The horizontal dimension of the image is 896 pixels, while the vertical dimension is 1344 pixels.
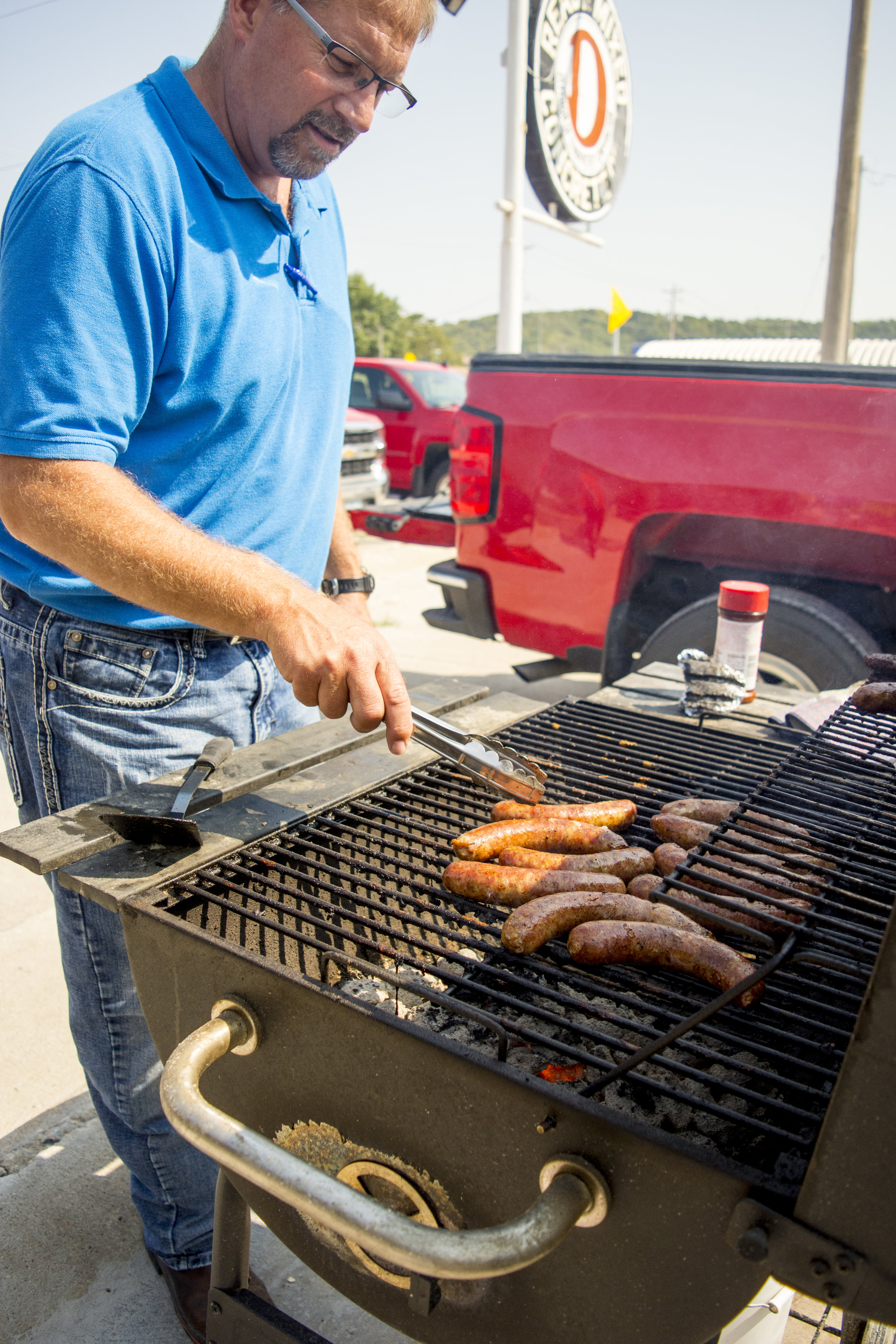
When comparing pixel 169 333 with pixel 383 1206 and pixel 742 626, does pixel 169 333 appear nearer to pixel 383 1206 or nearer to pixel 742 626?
pixel 383 1206

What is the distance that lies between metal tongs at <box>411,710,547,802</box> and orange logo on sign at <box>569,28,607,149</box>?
9.26 metres

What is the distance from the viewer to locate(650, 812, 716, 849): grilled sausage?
1.81m

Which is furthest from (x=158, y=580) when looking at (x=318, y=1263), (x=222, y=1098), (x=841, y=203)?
(x=841, y=203)

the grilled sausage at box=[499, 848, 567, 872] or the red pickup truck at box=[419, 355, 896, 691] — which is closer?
the grilled sausage at box=[499, 848, 567, 872]

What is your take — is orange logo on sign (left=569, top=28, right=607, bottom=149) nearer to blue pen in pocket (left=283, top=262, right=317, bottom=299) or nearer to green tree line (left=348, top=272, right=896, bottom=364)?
blue pen in pocket (left=283, top=262, right=317, bottom=299)

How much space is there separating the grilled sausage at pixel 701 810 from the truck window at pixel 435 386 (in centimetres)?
1299

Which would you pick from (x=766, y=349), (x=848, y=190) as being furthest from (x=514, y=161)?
(x=848, y=190)

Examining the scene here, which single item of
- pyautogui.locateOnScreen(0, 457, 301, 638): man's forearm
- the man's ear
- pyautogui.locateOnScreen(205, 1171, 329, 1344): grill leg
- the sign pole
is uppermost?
the sign pole

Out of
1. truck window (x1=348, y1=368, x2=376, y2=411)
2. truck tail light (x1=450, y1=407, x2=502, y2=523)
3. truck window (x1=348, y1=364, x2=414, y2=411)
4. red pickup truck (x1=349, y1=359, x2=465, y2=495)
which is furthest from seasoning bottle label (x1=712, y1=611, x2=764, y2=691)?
truck window (x1=348, y1=368, x2=376, y2=411)

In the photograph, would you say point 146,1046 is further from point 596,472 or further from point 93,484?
point 596,472

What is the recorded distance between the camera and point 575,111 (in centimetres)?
913

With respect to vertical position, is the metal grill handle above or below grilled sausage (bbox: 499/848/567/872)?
below

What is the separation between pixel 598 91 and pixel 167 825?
10195 mm

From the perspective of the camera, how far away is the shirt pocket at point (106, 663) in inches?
75.0
